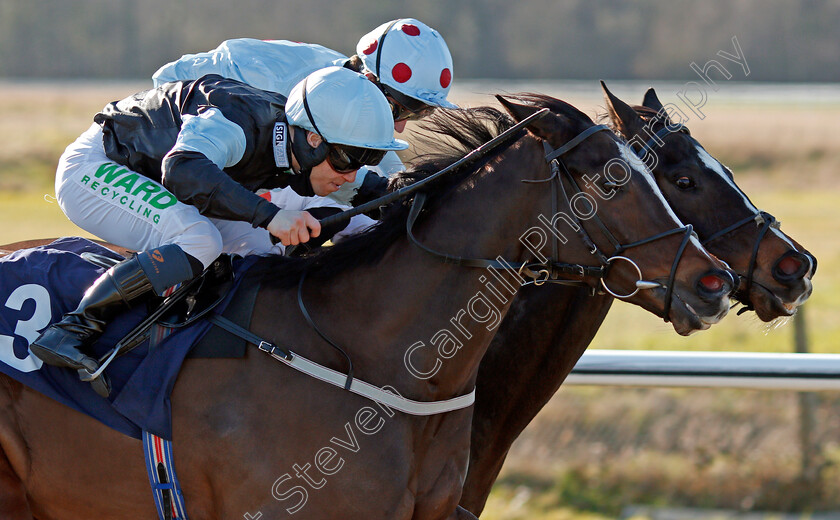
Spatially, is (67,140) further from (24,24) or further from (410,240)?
(24,24)

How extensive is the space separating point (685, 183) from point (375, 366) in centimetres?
136

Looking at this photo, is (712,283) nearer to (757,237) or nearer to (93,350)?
(757,237)

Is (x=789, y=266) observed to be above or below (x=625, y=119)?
below

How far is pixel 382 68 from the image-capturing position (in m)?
3.57

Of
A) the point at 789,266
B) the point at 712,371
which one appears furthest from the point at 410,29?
the point at 712,371

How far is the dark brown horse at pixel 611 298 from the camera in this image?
313cm

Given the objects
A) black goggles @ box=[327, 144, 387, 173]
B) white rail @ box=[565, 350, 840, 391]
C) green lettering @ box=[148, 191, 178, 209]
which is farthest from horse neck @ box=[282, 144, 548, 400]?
white rail @ box=[565, 350, 840, 391]

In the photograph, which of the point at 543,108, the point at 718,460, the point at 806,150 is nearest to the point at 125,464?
the point at 543,108

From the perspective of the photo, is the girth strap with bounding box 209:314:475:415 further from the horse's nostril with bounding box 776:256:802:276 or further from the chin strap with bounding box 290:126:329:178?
the horse's nostril with bounding box 776:256:802:276

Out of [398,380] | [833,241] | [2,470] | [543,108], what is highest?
[543,108]

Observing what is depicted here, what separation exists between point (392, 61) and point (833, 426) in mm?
3299

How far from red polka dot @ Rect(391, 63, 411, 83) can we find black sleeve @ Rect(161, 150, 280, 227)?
113 centimetres

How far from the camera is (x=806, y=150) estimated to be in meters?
15.1

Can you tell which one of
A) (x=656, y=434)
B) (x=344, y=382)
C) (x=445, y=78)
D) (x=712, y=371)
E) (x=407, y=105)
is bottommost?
(x=656, y=434)
